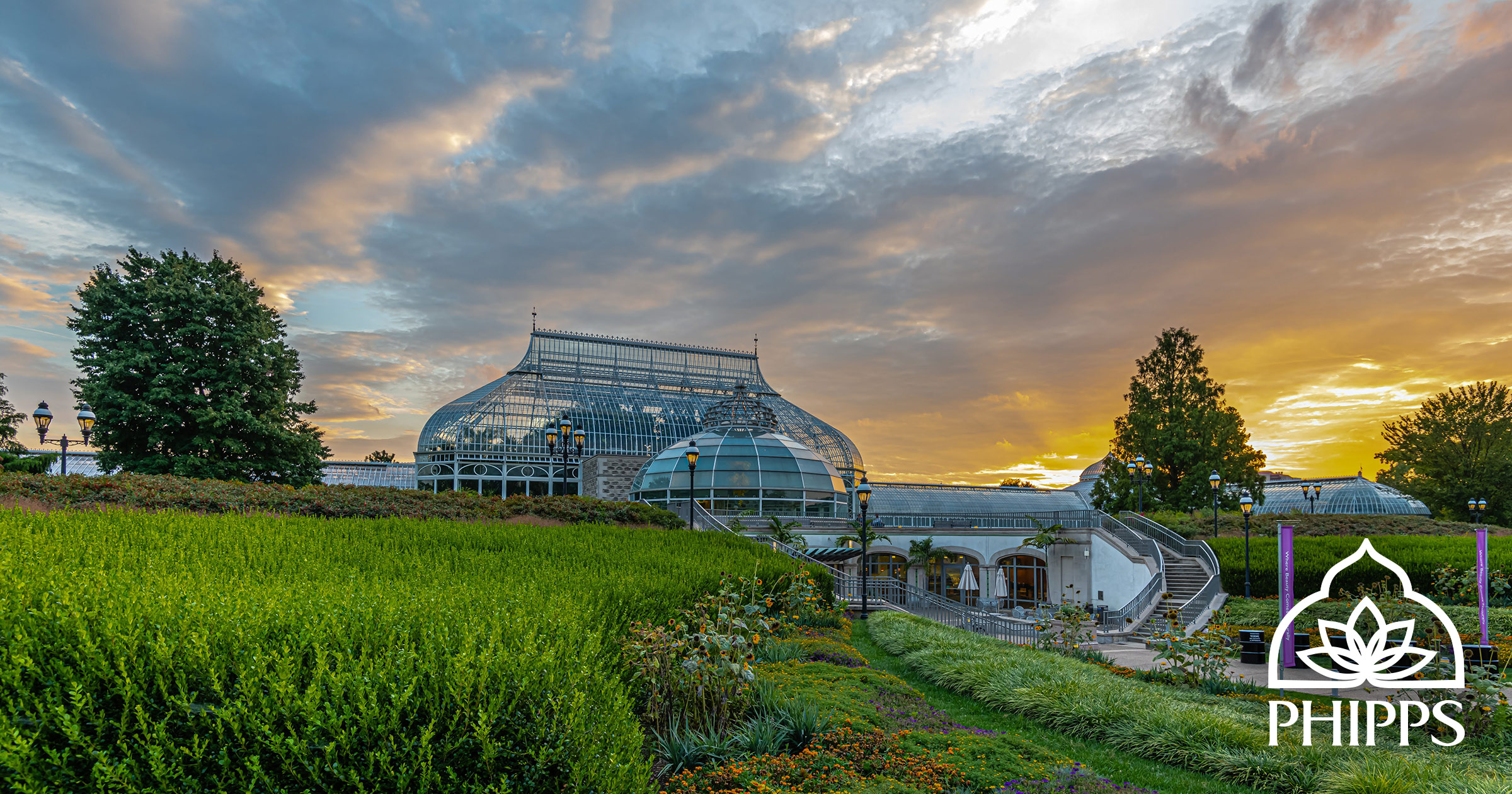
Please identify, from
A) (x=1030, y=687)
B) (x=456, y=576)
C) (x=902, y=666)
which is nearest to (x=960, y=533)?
(x=902, y=666)

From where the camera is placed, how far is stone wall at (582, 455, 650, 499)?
44250mm

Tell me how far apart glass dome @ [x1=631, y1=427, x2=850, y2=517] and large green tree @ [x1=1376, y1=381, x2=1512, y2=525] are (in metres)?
38.5

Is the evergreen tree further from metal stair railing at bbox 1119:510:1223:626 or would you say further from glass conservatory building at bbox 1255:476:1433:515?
glass conservatory building at bbox 1255:476:1433:515

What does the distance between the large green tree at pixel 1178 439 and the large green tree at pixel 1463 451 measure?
19.6 meters

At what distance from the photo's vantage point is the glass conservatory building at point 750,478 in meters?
35.1

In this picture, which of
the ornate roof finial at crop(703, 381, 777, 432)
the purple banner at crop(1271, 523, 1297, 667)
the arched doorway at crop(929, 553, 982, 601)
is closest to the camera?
the purple banner at crop(1271, 523, 1297, 667)

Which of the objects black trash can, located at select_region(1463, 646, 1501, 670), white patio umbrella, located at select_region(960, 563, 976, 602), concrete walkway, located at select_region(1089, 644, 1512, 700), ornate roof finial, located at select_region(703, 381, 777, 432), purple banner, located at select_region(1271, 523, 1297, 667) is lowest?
white patio umbrella, located at select_region(960, 563, 976, 602)

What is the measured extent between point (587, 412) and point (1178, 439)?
3400 centimetres

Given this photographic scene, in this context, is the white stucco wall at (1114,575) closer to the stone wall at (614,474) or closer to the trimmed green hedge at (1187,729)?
the trimmed green hedge at (1187,729)

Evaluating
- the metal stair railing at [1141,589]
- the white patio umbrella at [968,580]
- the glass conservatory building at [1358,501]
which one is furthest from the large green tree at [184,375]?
the glass conservatory building at [1358,501]

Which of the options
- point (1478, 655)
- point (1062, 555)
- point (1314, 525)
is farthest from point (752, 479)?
point (1314, 525)

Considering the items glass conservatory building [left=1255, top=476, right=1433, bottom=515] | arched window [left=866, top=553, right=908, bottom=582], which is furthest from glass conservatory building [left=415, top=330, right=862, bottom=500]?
glass conservatory building [left=1255, top=476, right=1433, bottom=515]

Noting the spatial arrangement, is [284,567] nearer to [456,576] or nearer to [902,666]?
[456,576]

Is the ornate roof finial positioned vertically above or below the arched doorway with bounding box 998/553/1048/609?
above
